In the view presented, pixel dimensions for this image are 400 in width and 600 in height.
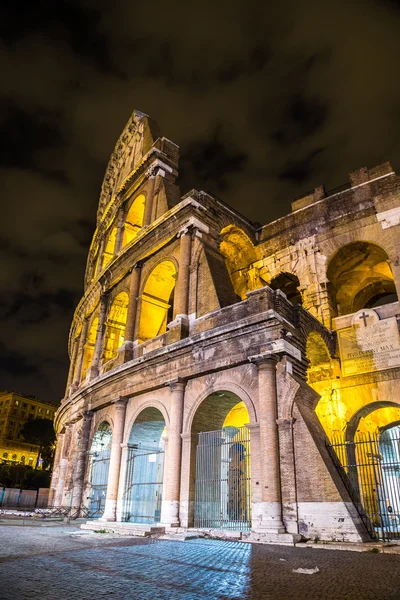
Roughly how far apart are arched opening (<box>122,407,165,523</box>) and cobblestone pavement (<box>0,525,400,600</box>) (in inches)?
205

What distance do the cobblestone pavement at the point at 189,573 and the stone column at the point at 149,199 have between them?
38.6 feet

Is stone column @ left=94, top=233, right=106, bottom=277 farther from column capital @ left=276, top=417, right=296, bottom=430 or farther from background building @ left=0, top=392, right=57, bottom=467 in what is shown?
background building @ left=0, top=392, right=57, bottom=467

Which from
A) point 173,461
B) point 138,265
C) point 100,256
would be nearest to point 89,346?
point 100,256

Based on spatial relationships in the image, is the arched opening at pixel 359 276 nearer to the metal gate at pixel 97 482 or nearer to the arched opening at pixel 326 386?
the arched opening at pixel 326 386

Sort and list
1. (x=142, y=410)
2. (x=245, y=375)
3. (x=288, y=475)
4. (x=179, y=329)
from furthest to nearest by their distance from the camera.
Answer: (x=142, y=410) < (x=179, y=329) < (x=245, y=375) < (x=288, y=475)

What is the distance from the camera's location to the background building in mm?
64969

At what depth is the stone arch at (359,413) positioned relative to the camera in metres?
11.2

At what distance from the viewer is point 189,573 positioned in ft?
15.6

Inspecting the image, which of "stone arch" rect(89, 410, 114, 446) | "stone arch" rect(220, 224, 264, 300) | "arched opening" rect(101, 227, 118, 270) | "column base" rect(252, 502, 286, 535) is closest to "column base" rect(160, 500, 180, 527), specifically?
"column base" rect(252, 502, 286, 535)

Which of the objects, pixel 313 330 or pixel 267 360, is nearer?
pixel 267 360

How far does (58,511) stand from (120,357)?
22.8 ft

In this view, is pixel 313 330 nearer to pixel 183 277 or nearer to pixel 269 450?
pixel 269 450

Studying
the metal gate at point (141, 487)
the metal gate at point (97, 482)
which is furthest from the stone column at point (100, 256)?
the metal gate at point (141, 487)

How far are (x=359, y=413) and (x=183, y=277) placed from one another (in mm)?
6218
